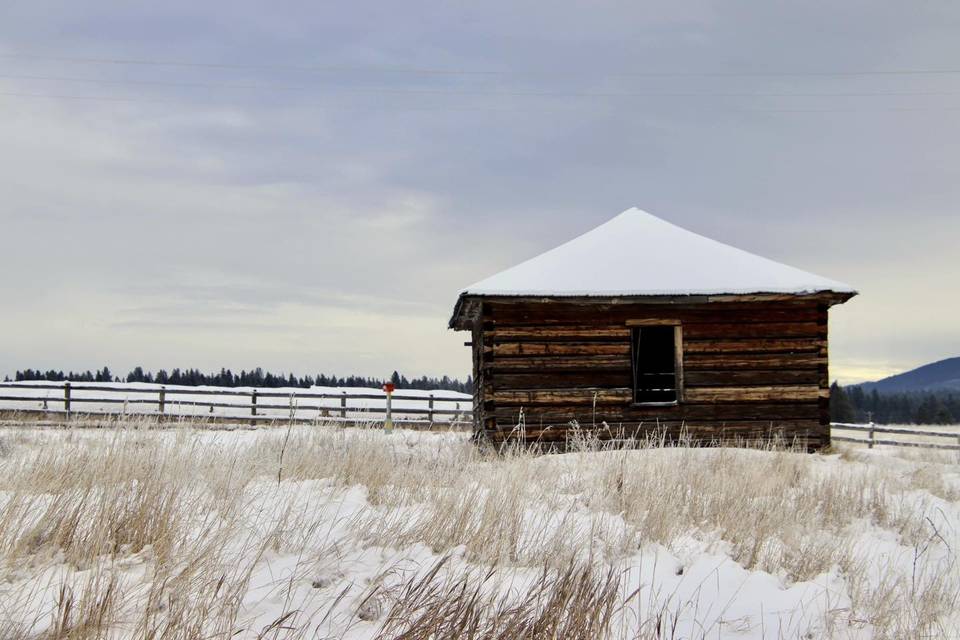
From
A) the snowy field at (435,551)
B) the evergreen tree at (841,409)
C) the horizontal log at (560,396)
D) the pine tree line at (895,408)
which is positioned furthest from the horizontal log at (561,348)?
the pine tree line at (895,408)

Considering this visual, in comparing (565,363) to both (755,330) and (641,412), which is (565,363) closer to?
(641,412)

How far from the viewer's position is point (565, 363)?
13922mm

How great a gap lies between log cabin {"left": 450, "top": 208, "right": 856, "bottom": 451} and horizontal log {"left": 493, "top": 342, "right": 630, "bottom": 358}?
2 centimetres

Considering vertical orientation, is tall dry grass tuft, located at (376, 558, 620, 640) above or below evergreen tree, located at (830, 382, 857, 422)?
above

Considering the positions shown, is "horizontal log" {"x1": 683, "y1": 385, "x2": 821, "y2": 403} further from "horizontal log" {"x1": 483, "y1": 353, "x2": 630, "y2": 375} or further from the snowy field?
the snowy field

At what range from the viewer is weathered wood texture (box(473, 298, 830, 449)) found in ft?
45.5

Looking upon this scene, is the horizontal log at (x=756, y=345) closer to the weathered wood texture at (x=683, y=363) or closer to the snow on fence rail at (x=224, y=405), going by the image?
the weathered wood texture at (x=683, y=363)

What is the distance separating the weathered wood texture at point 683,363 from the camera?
13.9 metres

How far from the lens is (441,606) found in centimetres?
335

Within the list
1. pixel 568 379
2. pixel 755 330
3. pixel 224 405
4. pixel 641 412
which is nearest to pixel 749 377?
pixel 755 330

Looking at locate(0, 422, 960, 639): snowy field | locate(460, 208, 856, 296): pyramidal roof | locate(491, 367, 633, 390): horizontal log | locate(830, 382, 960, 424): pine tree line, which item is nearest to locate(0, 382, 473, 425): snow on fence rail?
locate(491, 367, 633, 390): horizontal log

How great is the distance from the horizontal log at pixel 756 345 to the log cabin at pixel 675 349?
0.7 inches

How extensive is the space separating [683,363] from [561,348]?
218 cm

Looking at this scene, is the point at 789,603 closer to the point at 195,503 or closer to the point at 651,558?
the point at 651,558
